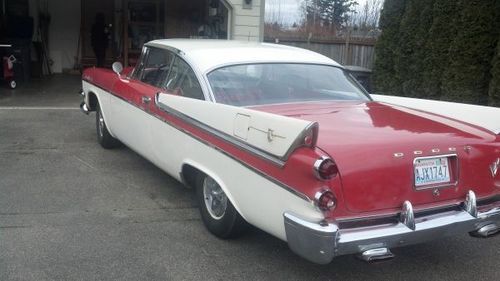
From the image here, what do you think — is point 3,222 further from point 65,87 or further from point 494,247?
point 65,87

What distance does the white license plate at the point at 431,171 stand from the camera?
11.0ft

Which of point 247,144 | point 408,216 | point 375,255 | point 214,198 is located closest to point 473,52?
point 214,198

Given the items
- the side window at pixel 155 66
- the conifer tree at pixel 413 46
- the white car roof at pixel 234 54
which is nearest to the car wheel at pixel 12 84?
the side window at pixel 155 66

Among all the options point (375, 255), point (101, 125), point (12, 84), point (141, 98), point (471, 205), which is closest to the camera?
point (375, 255)

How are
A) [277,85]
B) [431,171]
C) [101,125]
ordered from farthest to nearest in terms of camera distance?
[101,125], [277,85], [431,171]

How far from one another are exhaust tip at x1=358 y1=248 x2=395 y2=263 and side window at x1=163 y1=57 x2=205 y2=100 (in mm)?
2010

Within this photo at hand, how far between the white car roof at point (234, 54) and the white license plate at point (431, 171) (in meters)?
1.89

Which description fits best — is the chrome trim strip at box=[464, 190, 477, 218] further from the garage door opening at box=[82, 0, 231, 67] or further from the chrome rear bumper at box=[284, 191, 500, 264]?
the garage door opening at box=[82, 0, 231, 67]

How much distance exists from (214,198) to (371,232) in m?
1.51

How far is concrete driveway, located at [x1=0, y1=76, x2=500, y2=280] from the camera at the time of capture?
3.76 meters

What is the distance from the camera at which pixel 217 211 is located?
4.29 metres

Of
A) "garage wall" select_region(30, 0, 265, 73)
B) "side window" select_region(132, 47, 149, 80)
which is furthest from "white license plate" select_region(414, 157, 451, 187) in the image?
"garage wall" select_region(30, 0, 265, 73)

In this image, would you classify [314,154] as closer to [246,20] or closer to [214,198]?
[214,198]

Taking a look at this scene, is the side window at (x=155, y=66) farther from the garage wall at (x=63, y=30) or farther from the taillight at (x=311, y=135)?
the garage wall at (x=63, y=30)
